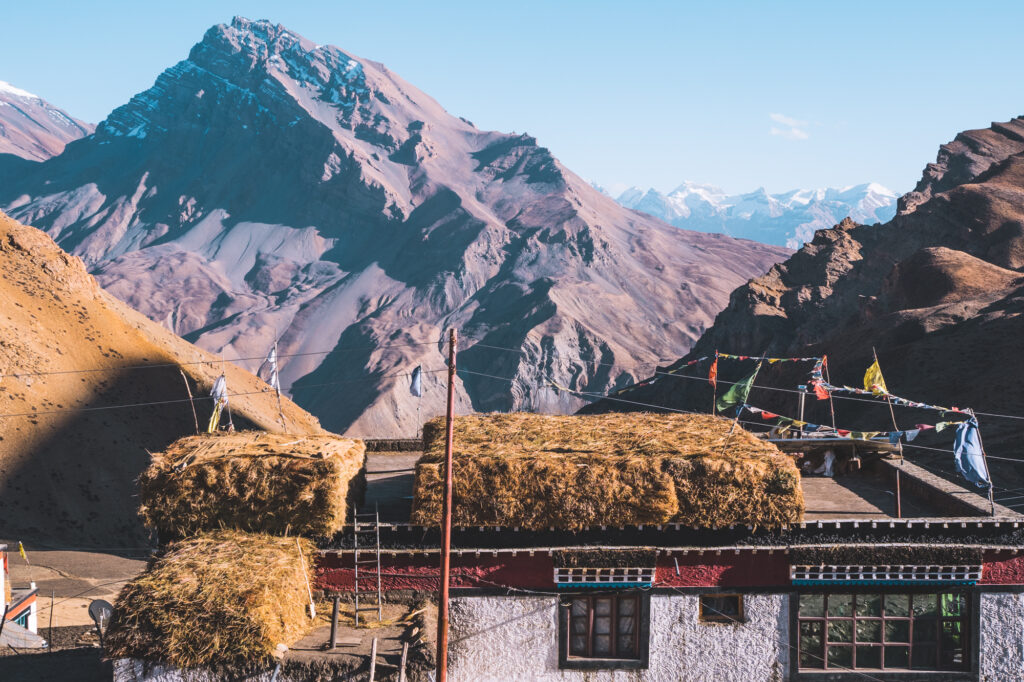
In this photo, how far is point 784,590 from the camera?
15938 millimetres

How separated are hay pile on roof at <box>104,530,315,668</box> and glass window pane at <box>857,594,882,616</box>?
10.3m

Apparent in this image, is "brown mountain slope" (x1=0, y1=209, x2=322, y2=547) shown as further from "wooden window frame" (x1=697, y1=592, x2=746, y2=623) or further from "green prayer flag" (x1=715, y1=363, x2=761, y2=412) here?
"wooden window frame" (x1=697, y1=592, x2=746, y2=623)

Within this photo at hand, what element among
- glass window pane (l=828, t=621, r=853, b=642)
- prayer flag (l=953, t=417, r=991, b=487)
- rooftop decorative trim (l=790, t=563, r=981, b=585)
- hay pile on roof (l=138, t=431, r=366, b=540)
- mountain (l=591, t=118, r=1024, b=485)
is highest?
mountain (l=591, t=118, r=1024, b=485)

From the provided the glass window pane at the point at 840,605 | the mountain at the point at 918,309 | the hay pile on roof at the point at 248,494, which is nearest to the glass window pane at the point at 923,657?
the glass window pane at the point at 840,605

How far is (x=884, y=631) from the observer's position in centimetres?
1606

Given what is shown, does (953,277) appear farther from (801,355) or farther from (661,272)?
(661,272)

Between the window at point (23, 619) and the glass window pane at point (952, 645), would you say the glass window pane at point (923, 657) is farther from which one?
the window at point (23, 619)

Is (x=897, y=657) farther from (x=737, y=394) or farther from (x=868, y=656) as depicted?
(x=737, y=394)

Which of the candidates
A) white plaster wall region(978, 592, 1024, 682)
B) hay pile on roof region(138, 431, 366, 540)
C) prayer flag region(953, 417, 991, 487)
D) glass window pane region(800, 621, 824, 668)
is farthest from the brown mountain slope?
white plaster wall region(978, 592, 1024, 682)

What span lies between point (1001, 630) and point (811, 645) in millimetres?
3505

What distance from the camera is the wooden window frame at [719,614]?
15.9m

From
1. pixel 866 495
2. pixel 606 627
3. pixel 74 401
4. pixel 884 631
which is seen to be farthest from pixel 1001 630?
pixel 74 401

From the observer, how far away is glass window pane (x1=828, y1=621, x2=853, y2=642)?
16.1m

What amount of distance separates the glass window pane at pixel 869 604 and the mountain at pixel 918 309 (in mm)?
30944
